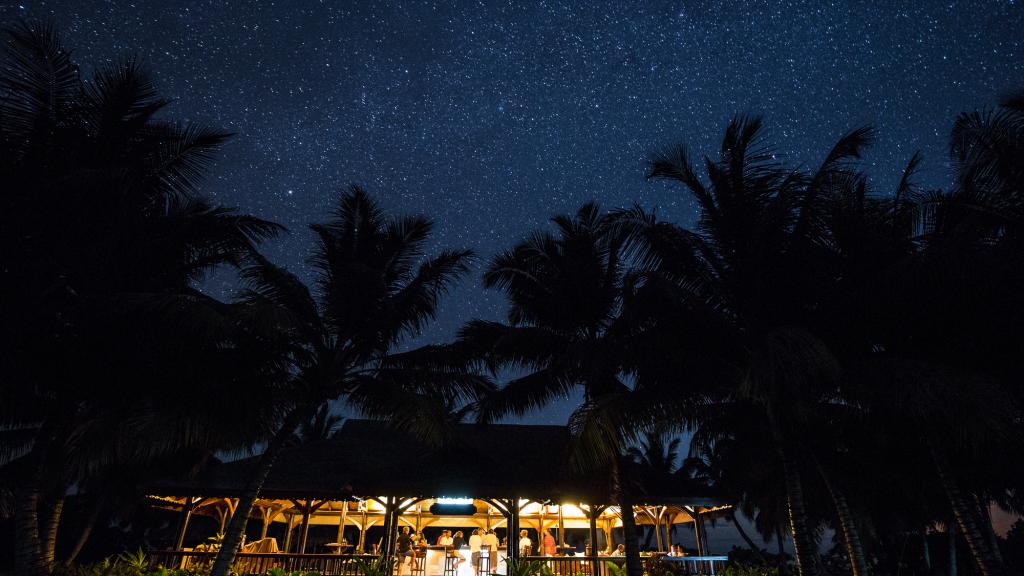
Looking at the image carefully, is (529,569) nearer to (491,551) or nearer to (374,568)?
(374,568)

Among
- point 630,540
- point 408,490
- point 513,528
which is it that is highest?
point 408,490

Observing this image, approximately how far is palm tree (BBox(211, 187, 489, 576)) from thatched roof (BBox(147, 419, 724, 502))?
A: 5.46 feet

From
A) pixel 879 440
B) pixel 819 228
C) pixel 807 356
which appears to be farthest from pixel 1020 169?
pixel 879 440

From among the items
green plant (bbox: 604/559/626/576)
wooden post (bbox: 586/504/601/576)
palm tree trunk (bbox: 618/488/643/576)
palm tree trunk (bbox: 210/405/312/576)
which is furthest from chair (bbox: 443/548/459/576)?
palm tree trunk (bbox: 210/405/312/576)

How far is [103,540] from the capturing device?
2703 cm

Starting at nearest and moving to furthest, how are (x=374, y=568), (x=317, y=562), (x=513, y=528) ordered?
(x=374, y=568), (x=317, y=562), (x=513, y=528)

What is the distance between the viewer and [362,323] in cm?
1224

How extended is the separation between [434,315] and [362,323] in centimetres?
168

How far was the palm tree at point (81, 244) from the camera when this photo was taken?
29.0 feet

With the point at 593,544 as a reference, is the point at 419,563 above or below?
below

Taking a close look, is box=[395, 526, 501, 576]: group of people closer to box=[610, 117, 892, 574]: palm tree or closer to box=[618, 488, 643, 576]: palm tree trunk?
box=[618, 488, 643, 576]: palm tree trunk

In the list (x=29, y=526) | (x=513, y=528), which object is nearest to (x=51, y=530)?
(x=29, y=526)

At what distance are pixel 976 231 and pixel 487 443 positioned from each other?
14.1 m

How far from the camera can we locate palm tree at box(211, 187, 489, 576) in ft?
37.9
